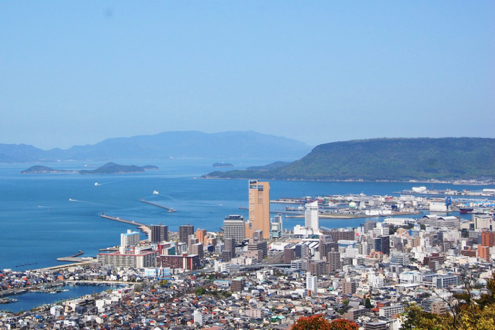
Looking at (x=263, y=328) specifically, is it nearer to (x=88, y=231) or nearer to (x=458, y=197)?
(x=88, y=231)

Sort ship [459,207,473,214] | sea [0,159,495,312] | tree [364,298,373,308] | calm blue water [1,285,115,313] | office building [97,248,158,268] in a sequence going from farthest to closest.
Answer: ship [459,207,473,214] < sea [0,159,495,312] < office building [97,248,158,268] < calm blue water [1,285,115,313] < tree [364,298,373,308]

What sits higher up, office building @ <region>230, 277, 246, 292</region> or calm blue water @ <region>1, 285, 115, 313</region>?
office building @ <region>230, 277, 246, 292</region>

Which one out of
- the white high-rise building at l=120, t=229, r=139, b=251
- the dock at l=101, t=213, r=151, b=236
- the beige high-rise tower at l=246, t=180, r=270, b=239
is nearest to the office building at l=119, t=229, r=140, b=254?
the white high-rise building at l=120, t=229, r=139, b=251

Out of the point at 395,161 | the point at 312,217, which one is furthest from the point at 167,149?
the point at 312,217

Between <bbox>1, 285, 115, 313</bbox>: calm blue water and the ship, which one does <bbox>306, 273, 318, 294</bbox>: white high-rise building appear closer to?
<bbox>1, 285, 115, 313</bbox>: calm blue water

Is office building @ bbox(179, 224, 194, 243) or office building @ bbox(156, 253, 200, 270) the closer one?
office building @ bbox(156, 253, 200, 270)

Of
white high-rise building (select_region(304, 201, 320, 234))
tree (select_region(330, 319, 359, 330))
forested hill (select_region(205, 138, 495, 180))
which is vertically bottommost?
white high-rise building (select_region(304, 201, 320, 234))

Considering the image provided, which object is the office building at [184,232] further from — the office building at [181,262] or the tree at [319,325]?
the tree at [319,325]
